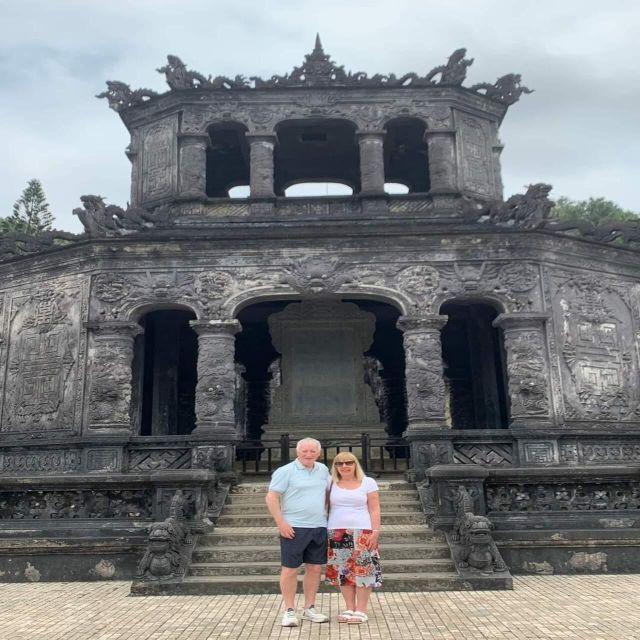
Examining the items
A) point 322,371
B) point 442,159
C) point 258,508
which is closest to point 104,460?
point 258,508

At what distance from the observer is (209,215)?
15562 mm

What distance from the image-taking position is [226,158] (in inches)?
744

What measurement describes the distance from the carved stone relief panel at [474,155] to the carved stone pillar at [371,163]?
2.05m

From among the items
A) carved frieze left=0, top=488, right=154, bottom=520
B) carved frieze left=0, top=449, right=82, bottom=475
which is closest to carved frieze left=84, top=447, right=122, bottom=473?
carved frieze left=0, top=449, right=82, bottom=475

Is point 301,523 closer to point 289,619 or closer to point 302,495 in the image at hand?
point 302,495

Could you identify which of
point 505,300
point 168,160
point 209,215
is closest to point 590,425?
point 505,300

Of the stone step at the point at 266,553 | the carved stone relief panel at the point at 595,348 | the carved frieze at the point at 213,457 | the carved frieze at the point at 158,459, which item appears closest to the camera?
the stone step at the point at 266,553

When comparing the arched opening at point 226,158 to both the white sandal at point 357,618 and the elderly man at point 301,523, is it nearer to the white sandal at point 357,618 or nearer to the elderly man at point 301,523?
the elderly man at point 301,523

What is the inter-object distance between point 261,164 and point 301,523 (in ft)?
39.2

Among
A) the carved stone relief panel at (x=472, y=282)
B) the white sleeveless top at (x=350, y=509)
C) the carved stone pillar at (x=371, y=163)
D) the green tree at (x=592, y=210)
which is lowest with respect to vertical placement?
the white sleeveless top at (x=350, y=509)

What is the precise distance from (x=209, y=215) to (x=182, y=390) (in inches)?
175

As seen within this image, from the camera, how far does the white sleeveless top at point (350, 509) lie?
18.5 feet

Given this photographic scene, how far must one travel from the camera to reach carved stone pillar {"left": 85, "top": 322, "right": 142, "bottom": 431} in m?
12.5

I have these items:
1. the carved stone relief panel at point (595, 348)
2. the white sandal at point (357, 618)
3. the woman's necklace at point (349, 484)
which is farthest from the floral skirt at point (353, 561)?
the carved stone relief panel at point (595, 348)
